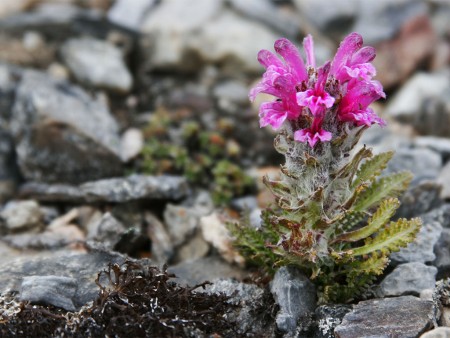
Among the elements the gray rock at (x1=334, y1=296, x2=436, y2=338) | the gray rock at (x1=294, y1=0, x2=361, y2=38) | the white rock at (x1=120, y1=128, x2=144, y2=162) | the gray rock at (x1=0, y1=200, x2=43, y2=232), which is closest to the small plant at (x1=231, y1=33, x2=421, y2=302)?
the gray rock at (x1=334, y1=296, x2=436, y2=338)

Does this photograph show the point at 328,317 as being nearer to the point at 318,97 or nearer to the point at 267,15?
the point at 318,97

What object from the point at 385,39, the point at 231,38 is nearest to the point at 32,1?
the point at 231,38

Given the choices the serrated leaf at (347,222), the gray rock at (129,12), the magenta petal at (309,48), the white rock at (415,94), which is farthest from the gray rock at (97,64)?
the serrated leaf at (347,222)

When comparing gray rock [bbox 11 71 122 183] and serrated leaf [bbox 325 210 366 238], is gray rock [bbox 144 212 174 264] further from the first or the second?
serrated leaf [bbox 325 210 366 238]

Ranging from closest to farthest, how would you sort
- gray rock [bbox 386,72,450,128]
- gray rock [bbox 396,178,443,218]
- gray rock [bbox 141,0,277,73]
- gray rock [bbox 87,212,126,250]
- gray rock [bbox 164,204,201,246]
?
gray rock [bbox 87,212,126,250] → gray rock [bbox 396,178,443,218] → gray rock [bbox 164,204,201,246] → gray rock [bbox 386,72,450,128] → gray rock [bbox 141,0,277,73]

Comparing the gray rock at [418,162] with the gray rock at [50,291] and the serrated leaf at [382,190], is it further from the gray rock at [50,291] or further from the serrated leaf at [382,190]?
the gray rock at [50,291]

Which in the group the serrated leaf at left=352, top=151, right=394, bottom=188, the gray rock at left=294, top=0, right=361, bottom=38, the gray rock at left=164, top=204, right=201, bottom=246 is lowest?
the serrated leaf at left=352, top=151, right=394, bottom=188

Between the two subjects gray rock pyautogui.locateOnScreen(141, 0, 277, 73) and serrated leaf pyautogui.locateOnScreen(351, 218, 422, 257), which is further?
gray rock pyautogui.locateOnScreen(141, 0, 277, 73)

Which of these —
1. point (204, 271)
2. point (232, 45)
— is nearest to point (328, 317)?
point (204, 271)
